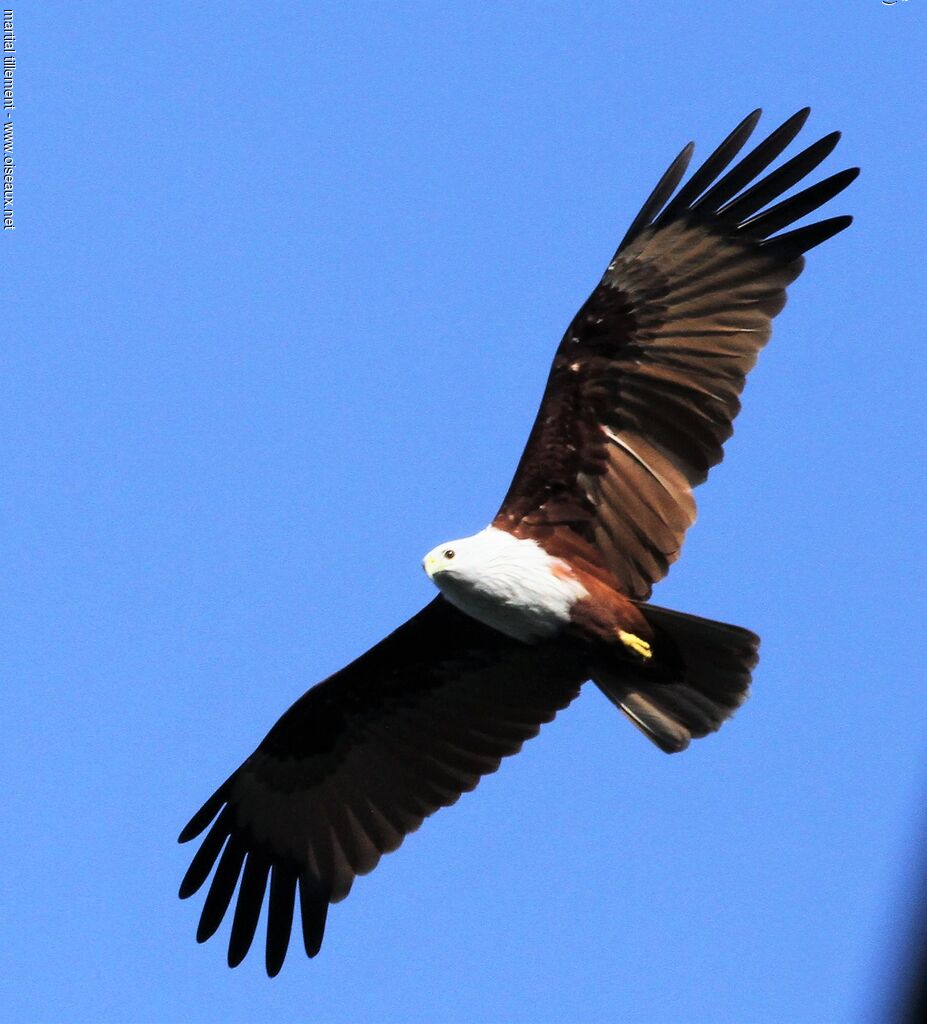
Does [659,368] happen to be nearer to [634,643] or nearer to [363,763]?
[634,643]

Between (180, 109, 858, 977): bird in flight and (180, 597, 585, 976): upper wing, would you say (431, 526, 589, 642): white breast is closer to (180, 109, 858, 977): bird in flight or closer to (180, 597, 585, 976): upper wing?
(180, 109, 858, 977): bird in flight

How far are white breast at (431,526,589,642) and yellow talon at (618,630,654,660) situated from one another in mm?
279

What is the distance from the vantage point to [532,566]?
6449 mm

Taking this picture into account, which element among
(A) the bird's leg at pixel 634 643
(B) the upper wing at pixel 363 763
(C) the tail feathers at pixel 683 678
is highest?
(B) the upper wing at pixel 363 763

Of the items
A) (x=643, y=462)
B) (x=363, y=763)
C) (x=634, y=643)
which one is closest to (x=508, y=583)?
(x=634, y=643)

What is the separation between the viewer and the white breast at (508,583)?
636 cm

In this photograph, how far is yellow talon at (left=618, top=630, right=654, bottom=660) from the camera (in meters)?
6.32

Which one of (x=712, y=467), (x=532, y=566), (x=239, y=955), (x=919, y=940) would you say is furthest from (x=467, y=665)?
(x=919, y=940)

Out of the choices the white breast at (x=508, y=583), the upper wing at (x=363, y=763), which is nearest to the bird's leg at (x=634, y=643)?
the white breast at (x=508, y=583)

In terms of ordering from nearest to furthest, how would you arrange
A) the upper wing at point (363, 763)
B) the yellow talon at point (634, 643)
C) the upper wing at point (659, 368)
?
1. the yellow talon at point (634, 643)
2. the upper wing at point (659, 368)
3. the upper wing at point (363, 763)

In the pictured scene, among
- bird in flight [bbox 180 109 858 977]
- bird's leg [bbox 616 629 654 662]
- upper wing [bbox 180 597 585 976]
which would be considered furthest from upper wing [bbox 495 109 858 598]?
upper wing [bbox 180 597 585 976]

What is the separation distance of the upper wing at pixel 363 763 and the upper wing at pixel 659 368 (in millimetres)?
856

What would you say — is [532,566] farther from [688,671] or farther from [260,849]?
[260,849]

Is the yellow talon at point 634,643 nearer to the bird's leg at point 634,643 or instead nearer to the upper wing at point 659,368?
the bird's leg at point 634,643
